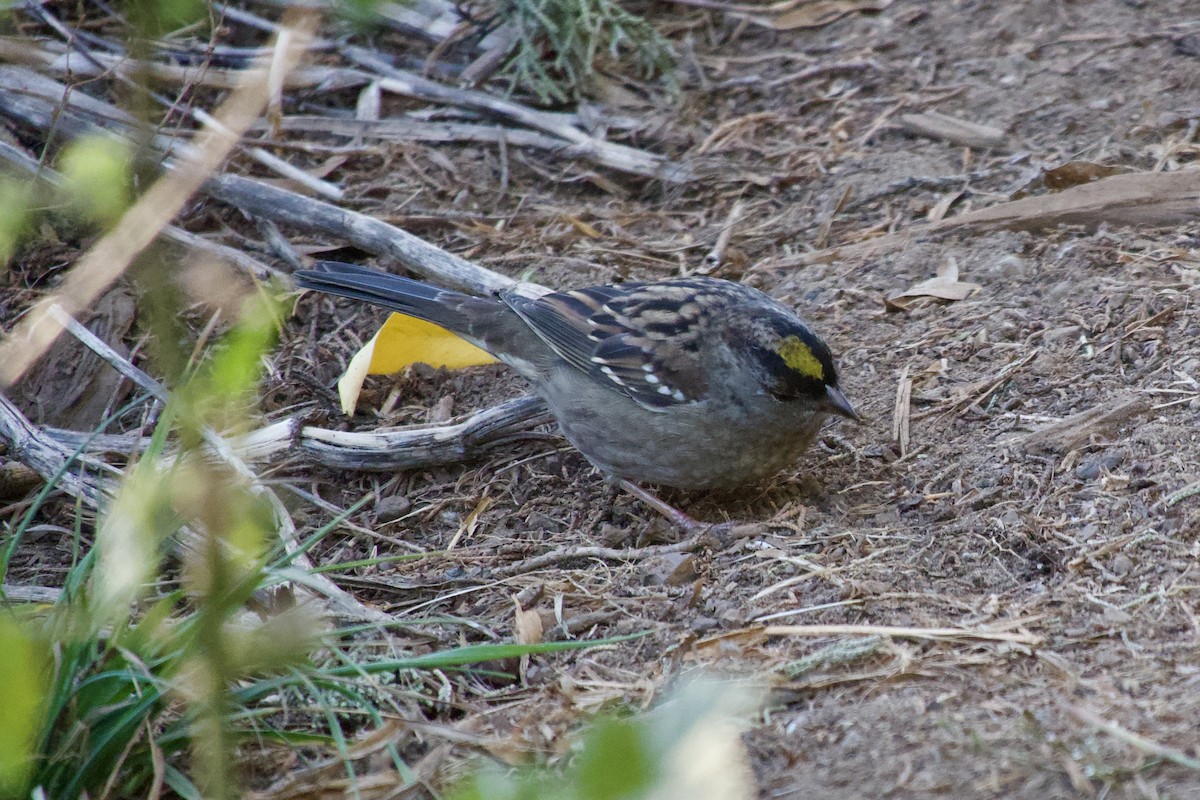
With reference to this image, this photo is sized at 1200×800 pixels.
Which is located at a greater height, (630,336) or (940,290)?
(630,336)

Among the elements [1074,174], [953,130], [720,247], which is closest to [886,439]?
[720,247]

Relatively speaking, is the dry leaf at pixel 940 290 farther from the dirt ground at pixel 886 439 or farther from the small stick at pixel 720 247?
the small stick at pixel 720 247

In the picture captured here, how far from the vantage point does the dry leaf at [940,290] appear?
16.6ft

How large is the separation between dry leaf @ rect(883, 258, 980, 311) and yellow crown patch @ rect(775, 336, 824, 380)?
1.04 meters

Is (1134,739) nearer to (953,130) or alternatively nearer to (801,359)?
(801,359)

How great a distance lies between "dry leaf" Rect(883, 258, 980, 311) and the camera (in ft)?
16.6

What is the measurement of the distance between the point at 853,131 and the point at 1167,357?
8.56ft

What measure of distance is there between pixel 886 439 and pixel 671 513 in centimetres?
89

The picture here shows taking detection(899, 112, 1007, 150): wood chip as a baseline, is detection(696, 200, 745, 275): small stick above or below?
below

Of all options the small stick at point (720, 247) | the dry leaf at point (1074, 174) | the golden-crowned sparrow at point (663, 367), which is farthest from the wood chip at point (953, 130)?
the golden-crowned sparrow at point (663, 367)

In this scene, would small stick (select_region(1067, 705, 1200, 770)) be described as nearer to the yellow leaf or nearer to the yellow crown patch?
the yellow crown patch

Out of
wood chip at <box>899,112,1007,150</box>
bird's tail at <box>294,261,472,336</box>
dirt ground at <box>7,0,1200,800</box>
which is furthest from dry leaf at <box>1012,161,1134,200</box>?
bird's tail at <box>294,261,472,336</box>

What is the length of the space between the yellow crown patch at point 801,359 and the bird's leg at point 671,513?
692 millimetres

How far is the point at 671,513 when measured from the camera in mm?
4477
